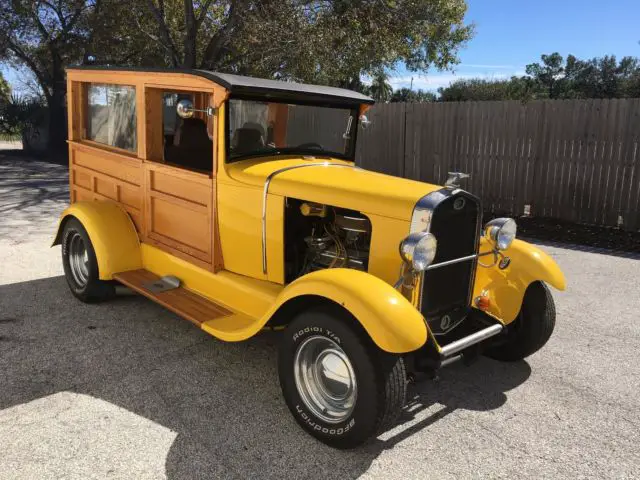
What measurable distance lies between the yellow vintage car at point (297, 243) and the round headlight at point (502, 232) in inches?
0.4

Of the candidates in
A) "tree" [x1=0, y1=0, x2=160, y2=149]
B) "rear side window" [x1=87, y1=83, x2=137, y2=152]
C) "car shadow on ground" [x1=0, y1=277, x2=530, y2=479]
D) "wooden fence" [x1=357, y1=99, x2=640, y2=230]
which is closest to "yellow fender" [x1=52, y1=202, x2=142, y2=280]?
"car shadow on ground" [x1=0, y1=277, x2=530, y2=479]

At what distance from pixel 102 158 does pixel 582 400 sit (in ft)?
14.6

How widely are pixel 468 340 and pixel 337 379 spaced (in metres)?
0.80

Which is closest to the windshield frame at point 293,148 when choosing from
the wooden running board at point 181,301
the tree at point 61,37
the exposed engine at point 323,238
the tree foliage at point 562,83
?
the exposed engine at point 323,238

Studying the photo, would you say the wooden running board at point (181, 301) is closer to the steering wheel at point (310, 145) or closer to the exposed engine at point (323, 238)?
the exposed engine at point (323, 238)

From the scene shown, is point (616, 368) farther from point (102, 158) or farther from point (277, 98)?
point (102, 158)

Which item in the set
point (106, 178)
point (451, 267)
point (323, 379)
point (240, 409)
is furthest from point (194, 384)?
point (106, 178)

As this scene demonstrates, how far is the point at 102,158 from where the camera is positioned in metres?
5.05

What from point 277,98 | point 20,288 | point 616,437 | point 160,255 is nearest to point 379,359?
point 616,437

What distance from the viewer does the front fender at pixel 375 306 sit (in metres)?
2.62

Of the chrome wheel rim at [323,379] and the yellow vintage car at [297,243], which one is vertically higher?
the yellow vintage car at [297,243]

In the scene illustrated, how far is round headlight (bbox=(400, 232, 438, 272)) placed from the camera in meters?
2.90

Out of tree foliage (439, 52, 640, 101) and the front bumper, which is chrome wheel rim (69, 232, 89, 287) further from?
tree foliage (439, 52, 640, 101)

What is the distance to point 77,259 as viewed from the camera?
5094 mm
